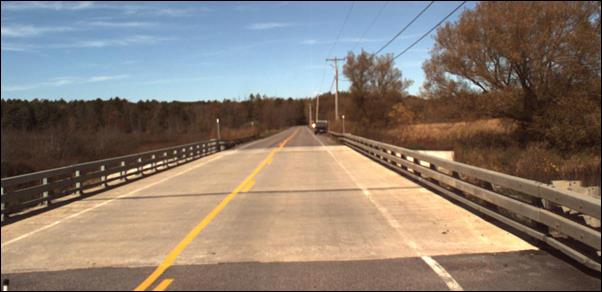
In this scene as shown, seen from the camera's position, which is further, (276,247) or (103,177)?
(103,177)

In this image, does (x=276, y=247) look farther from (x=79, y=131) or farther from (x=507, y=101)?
(x=79, y=131)

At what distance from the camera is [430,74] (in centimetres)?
3519

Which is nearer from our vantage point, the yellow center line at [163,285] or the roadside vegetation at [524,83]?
the yellow center line at [163,285]

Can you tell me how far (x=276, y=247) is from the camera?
6.87 m

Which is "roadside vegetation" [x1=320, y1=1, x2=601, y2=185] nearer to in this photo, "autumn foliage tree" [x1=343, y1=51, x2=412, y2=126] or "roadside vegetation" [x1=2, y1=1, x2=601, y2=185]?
"roadside vegetation" [x1=2, y1=1, x2=601, y2=185]

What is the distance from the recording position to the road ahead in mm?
5320

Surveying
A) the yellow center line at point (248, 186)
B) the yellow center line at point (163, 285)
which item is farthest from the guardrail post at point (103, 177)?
the yellow center line at point (163, 285)

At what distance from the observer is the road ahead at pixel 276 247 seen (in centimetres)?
532

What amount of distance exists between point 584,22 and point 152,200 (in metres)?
27.2

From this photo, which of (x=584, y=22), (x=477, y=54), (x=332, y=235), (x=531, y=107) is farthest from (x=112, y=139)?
(x=332, y=235)

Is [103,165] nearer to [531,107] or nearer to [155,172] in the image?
[155,172]

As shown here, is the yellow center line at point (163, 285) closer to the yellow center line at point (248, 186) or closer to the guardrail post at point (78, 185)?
the yellow center line at point (248, 186)

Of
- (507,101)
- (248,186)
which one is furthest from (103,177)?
(507,101)

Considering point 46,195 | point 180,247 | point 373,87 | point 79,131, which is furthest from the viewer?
point 373,87
